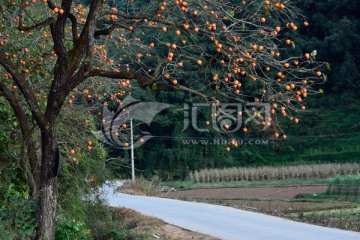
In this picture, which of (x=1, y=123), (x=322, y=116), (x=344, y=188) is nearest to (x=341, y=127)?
(x=322, y=116)

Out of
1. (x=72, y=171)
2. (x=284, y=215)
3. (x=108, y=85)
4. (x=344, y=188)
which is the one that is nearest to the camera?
(x=108, y=85)

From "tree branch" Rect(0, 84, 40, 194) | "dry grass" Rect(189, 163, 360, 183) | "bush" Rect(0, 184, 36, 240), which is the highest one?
"tree branch" Rect(0, 84, 40, 194)

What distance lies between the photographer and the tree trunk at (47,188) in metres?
8.48

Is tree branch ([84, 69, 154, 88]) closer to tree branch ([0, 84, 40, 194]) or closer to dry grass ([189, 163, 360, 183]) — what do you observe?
tree branch ([0, 84, 40, 194])

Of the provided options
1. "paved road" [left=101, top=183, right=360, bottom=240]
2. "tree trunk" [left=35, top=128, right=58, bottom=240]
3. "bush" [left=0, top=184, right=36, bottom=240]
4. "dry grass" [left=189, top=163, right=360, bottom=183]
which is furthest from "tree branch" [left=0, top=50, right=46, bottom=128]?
"dry grass" [left=189, top=163, right=360, bottom=183]

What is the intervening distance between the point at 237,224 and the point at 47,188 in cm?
832

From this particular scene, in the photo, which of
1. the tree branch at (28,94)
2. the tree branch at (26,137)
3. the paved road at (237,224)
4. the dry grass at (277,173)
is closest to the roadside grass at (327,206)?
the paved road at (237,224)

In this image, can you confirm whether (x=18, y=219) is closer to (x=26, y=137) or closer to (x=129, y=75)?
(x=26, y=137)

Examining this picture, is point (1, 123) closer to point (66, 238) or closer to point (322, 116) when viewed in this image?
point (66, 238)

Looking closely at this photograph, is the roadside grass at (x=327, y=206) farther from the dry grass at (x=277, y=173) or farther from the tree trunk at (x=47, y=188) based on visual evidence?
the dry grass at (x=277, y=173)

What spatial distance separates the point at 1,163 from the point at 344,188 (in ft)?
58.3

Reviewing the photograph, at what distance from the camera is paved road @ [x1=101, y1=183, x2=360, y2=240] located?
13.5 m

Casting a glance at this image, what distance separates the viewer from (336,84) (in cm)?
5184

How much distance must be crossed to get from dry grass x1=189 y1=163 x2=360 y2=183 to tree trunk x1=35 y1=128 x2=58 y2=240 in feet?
104
